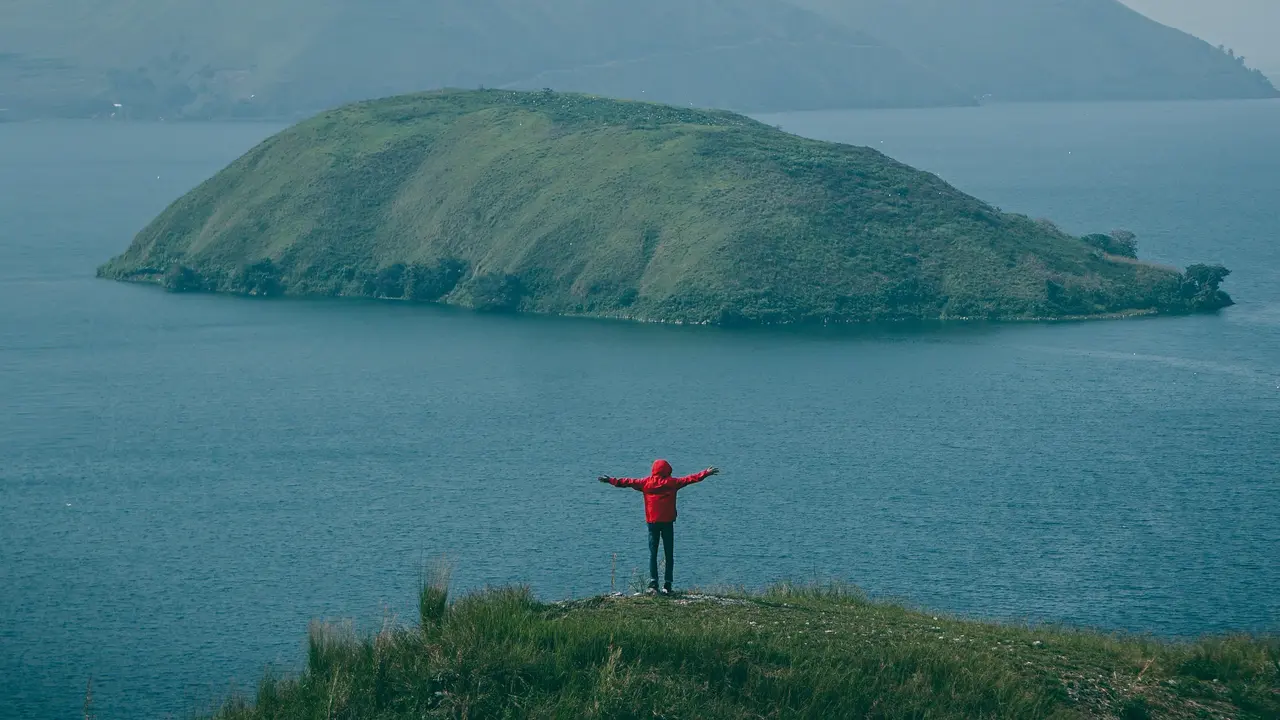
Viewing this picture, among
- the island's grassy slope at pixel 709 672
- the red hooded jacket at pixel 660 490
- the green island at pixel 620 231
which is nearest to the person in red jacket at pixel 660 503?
the red hooded jacket at pixel 660 490

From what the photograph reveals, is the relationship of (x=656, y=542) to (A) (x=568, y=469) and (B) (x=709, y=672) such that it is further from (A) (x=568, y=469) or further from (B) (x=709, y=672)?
(A) (x=568, y=469)

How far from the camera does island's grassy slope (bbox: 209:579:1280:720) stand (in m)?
26.2

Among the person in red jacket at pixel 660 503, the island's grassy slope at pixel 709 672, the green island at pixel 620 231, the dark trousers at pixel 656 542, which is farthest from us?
the green island at pixel 620 231

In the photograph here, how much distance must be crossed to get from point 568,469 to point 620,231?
56469 millimetres

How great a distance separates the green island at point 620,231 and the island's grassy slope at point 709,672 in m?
79.1

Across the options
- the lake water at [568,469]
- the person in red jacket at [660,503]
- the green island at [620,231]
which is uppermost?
the green island at [620,231]

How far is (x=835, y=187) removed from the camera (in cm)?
12769

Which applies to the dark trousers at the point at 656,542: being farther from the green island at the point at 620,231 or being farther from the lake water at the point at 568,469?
the green island at the point at 620,231

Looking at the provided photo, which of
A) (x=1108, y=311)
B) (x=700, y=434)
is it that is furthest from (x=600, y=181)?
(x=700, y=434)

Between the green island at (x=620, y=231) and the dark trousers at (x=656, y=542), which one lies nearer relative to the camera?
the dark trousers at (x=656, y=542)

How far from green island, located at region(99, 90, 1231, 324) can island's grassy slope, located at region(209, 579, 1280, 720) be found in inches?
3116

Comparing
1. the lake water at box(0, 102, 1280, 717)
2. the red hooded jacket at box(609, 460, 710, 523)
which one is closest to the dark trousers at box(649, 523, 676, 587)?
the red hooded jacket at box(609, 460, 710, 523)

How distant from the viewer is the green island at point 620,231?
365ft

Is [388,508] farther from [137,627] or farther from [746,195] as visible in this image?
[746,195]
